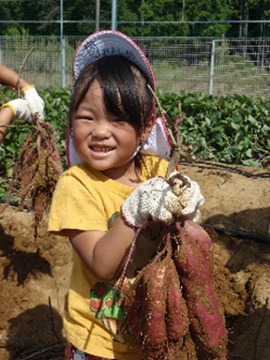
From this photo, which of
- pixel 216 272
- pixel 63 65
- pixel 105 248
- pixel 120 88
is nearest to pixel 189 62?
pixel 63 65

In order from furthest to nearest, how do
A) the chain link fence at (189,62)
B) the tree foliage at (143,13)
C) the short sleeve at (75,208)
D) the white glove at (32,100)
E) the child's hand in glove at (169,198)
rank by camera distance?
the tree foliage at (143,13) → the chain link fence at (189,62) → the white glove at (32,100) → the short sleeve at (75,208) → the child's hand in glove at (169,198)

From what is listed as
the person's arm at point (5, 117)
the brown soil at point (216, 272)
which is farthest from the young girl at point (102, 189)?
the person's arm at point (5, 117)

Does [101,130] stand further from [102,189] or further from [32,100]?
[32,100]

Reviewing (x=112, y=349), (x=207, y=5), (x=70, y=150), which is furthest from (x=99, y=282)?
(x=207, y=5)

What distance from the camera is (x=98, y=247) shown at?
148 centimetres

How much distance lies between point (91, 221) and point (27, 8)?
68.9 ft

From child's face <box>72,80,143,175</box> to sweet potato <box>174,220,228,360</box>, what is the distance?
32cm

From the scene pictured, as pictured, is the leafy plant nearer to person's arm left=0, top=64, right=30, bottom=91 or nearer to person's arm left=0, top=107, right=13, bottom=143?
person's arm left=0, top=64, right=30, bottom=91

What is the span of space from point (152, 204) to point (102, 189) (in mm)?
327

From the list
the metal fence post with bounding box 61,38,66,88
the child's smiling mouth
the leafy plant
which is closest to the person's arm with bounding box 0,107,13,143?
the child's smiling mouth

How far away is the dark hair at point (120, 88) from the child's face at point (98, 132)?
0.02 metres

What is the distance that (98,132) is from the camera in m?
1.56

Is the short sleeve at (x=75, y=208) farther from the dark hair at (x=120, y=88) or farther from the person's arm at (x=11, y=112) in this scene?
the person's arm at (x=11, y=112)

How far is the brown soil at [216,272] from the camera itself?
3.11 m
